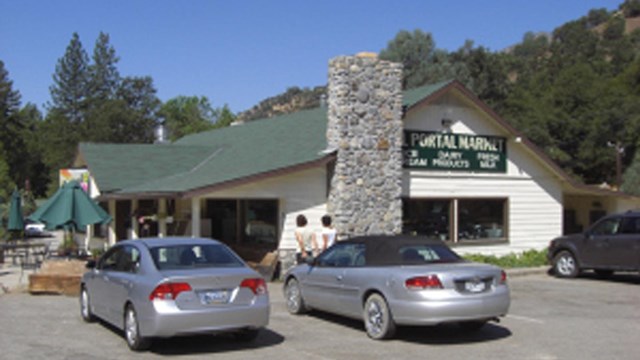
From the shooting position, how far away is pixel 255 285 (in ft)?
30.3

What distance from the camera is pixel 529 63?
83.4 m

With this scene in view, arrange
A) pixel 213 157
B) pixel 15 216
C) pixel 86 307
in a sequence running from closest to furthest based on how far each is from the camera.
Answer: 1. pixel 86 307
2. pixel 15 216
3. pixel 213 157

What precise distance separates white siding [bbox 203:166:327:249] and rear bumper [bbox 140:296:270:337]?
851 centimetres

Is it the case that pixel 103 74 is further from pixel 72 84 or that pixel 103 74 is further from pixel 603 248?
pixel 603 248

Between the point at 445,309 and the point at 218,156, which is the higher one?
the point at 218,156

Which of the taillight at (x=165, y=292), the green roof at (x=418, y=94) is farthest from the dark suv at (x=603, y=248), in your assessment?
the taillight at (x=165, y=292)

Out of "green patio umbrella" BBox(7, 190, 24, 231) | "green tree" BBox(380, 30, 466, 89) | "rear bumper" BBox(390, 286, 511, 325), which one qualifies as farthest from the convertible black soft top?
"green tree" BBox(380, 30, 466, 89)

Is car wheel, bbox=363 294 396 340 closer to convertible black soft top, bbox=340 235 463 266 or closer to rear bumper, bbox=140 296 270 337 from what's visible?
convertible black soft top, bbox=340 235 463 266

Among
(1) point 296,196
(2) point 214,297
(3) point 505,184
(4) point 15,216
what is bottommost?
(2) point 214,297

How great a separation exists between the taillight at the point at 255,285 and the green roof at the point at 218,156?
24.1 feet

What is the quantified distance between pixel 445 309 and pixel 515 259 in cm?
1259

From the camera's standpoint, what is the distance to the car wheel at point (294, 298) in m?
12.0

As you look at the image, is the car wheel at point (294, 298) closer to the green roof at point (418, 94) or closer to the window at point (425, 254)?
the window at point (425, 254)

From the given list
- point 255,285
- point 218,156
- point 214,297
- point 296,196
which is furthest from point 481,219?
point 214,297
